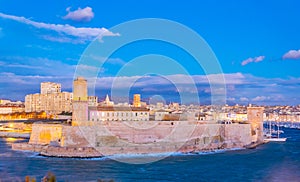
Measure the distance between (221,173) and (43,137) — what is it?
7605 millimetres

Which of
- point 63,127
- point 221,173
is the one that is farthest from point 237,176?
point 63,127

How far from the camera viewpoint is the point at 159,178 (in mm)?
9922

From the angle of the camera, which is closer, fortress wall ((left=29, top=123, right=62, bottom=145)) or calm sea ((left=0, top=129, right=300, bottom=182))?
calm sea ((left=0, top=129, right=300, bottom=182))

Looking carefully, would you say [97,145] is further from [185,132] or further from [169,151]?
[185,132]

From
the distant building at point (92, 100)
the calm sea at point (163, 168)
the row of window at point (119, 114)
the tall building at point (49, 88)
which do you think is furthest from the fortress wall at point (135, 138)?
the tall building at point (49, 88)

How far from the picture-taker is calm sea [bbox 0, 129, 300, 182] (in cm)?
1002

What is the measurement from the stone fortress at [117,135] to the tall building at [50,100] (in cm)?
2640

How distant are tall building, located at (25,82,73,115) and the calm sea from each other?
2961 centimetres

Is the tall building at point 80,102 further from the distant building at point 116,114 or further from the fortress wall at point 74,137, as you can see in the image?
the distant building at point 116,114

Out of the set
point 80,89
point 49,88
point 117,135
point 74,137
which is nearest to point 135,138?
point 117,135

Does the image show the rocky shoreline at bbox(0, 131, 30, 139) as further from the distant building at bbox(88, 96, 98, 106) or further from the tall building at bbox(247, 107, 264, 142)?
the tall building at bbox(247, 107, 264, 142)

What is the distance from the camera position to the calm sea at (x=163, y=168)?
10023mm

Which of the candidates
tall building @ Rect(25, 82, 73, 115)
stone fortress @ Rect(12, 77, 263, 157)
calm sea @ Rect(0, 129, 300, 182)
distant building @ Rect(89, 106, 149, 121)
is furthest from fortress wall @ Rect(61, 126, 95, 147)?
tall building @ Rect(25, 82, 73, 115)

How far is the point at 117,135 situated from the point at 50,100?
33.0 metres
